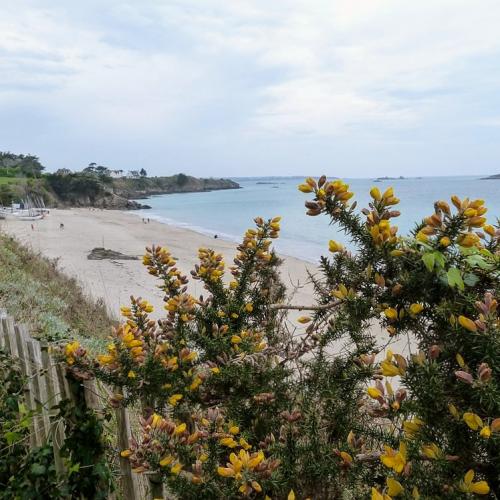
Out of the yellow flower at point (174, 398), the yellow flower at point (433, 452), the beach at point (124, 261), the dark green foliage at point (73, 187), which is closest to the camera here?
the yellow flower at point (433, 452)

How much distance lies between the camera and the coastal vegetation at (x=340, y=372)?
1.07 m

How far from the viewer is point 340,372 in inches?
69.3

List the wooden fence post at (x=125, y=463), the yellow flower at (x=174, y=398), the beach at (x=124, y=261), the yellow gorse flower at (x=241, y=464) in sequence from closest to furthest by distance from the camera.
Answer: the yellow gorse flower at (x=241, y=464)
the yellow flower at (x=174, y=398)
the wooden fence post at (x=125, y=463)
the beach at (x=124, y=261)

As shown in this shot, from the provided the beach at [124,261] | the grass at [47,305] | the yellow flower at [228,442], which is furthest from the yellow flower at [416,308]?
the beach at [124,261]

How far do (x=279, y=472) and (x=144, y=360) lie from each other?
0.70 metres

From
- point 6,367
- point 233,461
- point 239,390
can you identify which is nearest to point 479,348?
point 233,461

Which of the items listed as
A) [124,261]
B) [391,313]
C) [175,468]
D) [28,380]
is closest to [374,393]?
[391,313]

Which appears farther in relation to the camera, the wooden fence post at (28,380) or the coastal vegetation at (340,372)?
the wooden fence post at (28,380)

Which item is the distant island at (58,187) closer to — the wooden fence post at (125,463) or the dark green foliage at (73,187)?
the dark green foliage at (73,187)

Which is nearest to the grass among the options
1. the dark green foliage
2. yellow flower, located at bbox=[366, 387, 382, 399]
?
yellow flower, located at bbox=[366, 387, 382, 399]

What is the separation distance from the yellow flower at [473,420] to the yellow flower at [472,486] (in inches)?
4.8

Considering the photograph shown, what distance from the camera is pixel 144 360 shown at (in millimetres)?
1847

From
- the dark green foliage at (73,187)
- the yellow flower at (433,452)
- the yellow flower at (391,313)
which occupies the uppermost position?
the dark green foliage at (73,187)

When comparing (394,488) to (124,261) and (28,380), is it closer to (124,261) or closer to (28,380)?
(28,380)
